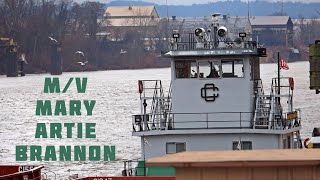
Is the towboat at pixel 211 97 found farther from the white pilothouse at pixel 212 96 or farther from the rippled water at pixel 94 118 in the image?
the rippled water at pixel 94 118

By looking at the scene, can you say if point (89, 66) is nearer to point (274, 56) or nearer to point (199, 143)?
point (274, 56)

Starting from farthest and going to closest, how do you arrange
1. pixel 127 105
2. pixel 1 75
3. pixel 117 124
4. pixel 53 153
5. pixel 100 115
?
Result: pixel 1 75, pixel 127 105, pixel 100 115, pixel 117 124, pixel 53 153

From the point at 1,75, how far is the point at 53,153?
354 ft

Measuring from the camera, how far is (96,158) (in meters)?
48.7

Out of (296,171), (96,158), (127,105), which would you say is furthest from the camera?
(127,105)

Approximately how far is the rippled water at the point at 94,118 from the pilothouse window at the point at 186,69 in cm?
1310

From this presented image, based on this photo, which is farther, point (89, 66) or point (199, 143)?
point (89, 66)

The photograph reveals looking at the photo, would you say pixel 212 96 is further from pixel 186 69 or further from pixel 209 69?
pixel 186 69

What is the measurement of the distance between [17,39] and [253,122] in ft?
445

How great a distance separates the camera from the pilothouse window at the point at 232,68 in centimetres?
2864

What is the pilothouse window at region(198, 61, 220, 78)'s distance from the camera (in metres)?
28.6

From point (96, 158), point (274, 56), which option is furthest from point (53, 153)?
point (274, 56)

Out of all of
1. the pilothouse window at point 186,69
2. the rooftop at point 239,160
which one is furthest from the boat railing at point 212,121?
the rooftop at point 239,160

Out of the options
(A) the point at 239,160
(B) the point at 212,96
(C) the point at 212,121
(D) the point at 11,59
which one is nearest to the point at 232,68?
(B) the point at 212,96
